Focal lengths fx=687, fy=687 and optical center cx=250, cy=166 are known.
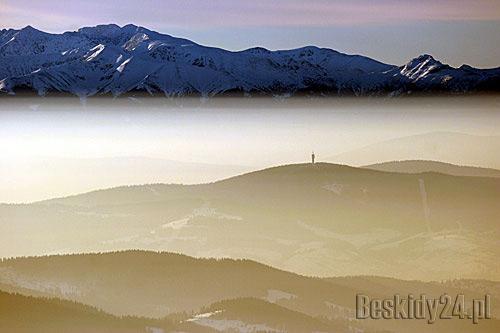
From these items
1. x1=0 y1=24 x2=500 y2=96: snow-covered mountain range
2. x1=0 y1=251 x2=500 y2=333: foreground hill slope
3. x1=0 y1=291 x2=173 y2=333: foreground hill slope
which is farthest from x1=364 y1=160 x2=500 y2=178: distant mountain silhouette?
x1=0 y1=291 x2=173 y2=333: foreground hill slope

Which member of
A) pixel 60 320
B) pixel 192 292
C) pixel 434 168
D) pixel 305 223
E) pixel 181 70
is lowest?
pixel 60 320

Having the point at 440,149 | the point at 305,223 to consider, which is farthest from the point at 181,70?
the point at 440,149

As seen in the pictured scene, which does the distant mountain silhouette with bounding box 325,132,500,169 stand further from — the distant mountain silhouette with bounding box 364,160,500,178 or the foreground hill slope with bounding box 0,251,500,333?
the foreground hill slope with bounding box 0,251,500,333

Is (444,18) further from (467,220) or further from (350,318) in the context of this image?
(350,318)

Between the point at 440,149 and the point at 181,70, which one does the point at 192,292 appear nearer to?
the point at 181,70

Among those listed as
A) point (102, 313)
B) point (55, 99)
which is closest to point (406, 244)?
point (102, 313)

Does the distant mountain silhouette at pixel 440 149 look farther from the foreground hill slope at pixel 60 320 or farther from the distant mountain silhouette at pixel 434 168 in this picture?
the foreground hill slope at pixel 60 320

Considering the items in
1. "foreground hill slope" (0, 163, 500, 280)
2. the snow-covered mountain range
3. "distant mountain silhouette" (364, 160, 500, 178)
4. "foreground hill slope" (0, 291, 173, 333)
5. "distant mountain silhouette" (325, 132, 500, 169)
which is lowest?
"foreground hill slope" (0, 291, 173, 333)
